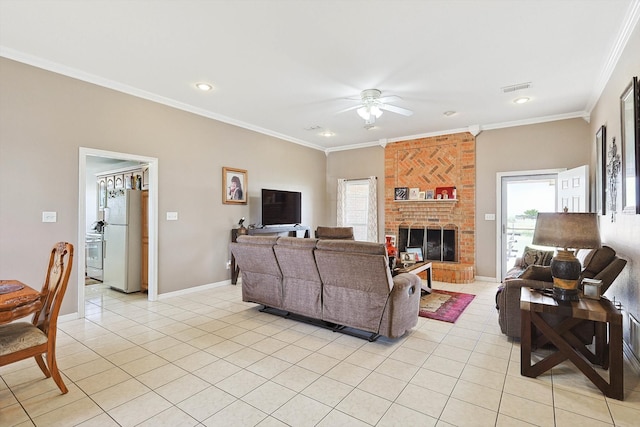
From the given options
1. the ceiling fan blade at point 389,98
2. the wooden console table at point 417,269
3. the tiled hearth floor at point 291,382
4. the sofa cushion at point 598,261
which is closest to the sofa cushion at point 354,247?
the tiled hearth floor at point 291,382

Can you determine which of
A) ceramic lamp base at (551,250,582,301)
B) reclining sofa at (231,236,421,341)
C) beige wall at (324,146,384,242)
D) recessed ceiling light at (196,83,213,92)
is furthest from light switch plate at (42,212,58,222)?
beige wall at (324,146,384,242)

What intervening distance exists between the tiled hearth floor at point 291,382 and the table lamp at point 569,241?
66cm

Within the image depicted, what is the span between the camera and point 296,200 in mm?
6754

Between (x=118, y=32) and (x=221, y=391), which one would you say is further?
(x=118, y=32)

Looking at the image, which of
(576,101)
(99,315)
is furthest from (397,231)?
(99,315)

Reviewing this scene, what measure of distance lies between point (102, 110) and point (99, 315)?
2.55 metres

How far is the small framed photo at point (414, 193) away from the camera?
659 cm

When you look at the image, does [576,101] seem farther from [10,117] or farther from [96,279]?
[96,279]

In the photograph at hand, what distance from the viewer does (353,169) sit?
7590mm

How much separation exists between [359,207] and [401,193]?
1146 millimetres

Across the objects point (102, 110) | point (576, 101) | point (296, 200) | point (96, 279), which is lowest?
point (96, 279)

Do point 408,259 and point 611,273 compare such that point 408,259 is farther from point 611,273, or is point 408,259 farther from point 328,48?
point 328,48

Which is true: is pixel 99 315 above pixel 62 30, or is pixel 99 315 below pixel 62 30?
below

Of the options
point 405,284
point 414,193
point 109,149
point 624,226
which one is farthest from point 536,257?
point 109,149
